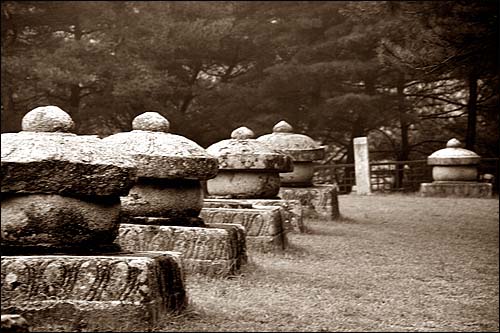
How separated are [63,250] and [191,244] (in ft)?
6.41

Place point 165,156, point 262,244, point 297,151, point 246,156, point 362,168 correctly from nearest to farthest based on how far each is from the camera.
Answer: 1. point 165,156
2. point 262,244
3. point 246,156
4. point 297,151
5. point 362,168

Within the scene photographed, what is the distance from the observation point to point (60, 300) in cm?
418

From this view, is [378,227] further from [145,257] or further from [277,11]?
[277,11]

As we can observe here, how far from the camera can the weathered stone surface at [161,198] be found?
20.4 ft

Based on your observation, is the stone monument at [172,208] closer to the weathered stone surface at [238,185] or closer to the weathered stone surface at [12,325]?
the weathered stone surface at [238,185]

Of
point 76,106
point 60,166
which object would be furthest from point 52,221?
point 76,106

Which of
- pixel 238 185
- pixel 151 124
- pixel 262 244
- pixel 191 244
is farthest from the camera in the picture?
pixel 238 185

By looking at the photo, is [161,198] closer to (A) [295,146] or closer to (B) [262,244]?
(B) [262,244]

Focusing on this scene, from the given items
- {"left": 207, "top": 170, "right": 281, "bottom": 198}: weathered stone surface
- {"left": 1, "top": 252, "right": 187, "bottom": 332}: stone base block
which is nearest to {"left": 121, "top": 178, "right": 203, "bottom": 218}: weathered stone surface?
{"left": 1, "top": 252, "right": 187, "bottom": 332}: stone base block

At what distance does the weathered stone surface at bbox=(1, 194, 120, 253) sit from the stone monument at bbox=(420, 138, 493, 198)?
14.7 m

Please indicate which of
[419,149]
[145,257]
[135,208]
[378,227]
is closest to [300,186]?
[378,227]

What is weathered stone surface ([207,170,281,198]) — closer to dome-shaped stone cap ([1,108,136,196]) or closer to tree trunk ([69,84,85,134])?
dome-shaped stone cap ([1,108,136,196])

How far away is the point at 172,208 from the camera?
6.28 m

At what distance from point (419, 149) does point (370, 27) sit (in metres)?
5.70
